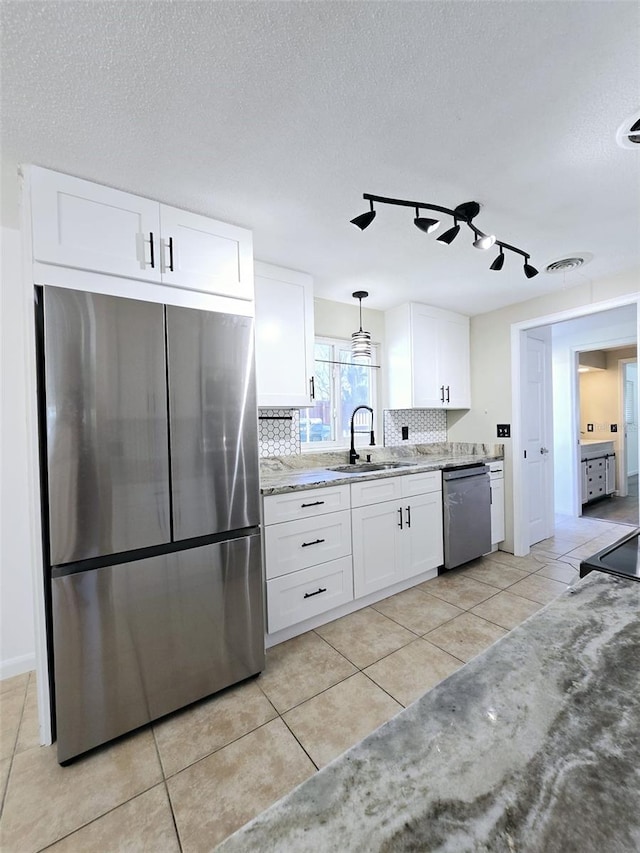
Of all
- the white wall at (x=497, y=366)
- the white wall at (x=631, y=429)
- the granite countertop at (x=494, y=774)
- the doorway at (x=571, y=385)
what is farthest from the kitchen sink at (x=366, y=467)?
the white wall at (x=631, y=429)

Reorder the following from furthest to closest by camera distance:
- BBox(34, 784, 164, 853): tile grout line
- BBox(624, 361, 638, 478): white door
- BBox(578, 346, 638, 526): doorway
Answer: BBox(624, 361, 638, 478): white door < BBox(578, 346, 638, 526): doorway < BBox(34, 784, 164, 853): tile grout line

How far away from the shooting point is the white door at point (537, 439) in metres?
3.55

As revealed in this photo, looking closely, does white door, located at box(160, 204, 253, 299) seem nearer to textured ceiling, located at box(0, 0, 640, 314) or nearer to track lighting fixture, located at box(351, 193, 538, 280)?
textured ceiling, located at box(0, 0, 640, 314)

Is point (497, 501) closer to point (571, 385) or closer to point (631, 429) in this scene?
point (571, 385)

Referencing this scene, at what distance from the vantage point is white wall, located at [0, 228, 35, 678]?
6.43 ft

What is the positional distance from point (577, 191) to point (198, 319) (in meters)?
1.96

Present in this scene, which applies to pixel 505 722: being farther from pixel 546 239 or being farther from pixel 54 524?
pixel 546 239


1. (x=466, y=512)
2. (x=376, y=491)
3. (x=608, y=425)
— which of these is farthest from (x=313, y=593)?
(x=608, y=425)

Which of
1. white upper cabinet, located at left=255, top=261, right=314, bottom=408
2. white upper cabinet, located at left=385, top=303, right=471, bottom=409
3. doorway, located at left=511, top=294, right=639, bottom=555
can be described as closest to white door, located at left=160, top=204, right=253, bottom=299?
white upper cabinet, located at left=255, top=261, right=314, bottom=408

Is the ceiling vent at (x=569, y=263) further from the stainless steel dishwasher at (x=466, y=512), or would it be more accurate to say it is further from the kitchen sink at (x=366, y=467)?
the kitchen sink at (x=366, y=467)

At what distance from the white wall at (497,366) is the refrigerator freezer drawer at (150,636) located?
9.03 feet

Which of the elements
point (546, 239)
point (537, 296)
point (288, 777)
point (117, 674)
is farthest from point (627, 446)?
point (117, 674)

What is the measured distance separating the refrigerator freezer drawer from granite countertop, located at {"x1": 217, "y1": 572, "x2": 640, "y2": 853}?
1.39 m

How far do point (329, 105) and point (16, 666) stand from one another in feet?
9.93
